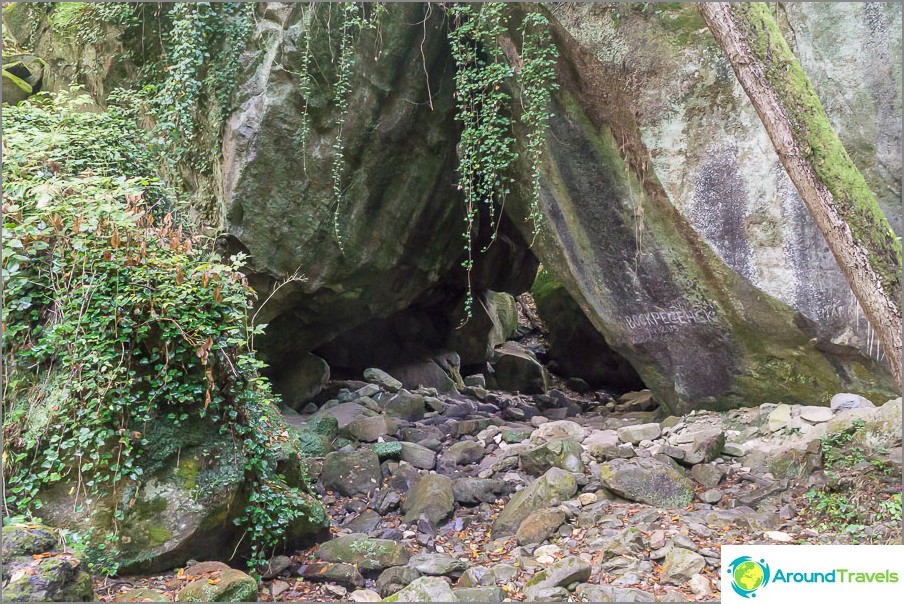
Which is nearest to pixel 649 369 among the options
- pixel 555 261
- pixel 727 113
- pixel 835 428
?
pixel 555 261

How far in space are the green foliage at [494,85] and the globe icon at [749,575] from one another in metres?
3.66

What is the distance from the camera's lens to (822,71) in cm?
553

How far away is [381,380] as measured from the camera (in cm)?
939

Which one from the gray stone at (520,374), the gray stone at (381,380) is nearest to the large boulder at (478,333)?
the gray stone at (520,374)

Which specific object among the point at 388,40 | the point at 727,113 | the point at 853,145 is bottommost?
the point at 853,145

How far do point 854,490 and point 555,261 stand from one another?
11.7 ft

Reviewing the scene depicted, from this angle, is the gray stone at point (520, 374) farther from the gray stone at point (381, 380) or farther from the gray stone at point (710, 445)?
the gray stone at point (710, 445)

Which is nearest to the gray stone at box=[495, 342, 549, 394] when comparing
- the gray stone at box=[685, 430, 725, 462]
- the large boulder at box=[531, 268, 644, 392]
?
the large boulder at box=[531, 268, 644, 392]

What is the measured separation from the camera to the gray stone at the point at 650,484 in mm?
4871

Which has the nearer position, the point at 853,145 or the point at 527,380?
the point at 853,145

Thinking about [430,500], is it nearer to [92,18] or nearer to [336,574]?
[336,574]

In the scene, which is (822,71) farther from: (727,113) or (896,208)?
(896,208)

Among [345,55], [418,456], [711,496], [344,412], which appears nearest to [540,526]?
[711,496]

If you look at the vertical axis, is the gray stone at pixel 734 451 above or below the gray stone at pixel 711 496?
above
